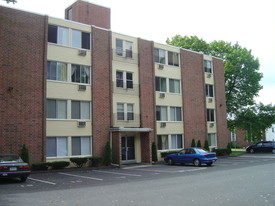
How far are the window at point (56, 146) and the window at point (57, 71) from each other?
4.28 metres

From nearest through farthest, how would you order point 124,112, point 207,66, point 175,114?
point 124,112 < point 175,114 < point 207,66

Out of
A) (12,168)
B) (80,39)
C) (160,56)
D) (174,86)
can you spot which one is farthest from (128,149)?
(12,168)

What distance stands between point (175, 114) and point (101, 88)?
8664 mm

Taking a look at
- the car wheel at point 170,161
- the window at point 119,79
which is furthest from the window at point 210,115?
the window at point 119,79

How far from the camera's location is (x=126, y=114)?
24906 millimetres

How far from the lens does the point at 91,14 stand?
86.5 feet

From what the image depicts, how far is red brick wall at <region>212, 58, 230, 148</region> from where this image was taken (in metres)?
33.4

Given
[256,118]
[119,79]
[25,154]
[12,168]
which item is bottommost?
[12,168]

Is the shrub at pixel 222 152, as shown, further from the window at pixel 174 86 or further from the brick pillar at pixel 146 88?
the brick pillar at pixel 146 88

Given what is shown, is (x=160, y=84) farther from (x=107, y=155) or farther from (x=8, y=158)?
(x=8, y=158)

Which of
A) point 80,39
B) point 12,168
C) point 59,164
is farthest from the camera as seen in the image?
point 80,39

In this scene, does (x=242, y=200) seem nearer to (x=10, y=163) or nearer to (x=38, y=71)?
(x=10, y=163)

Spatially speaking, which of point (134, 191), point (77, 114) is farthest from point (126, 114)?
point (134, 191)

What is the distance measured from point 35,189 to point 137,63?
16.5m
